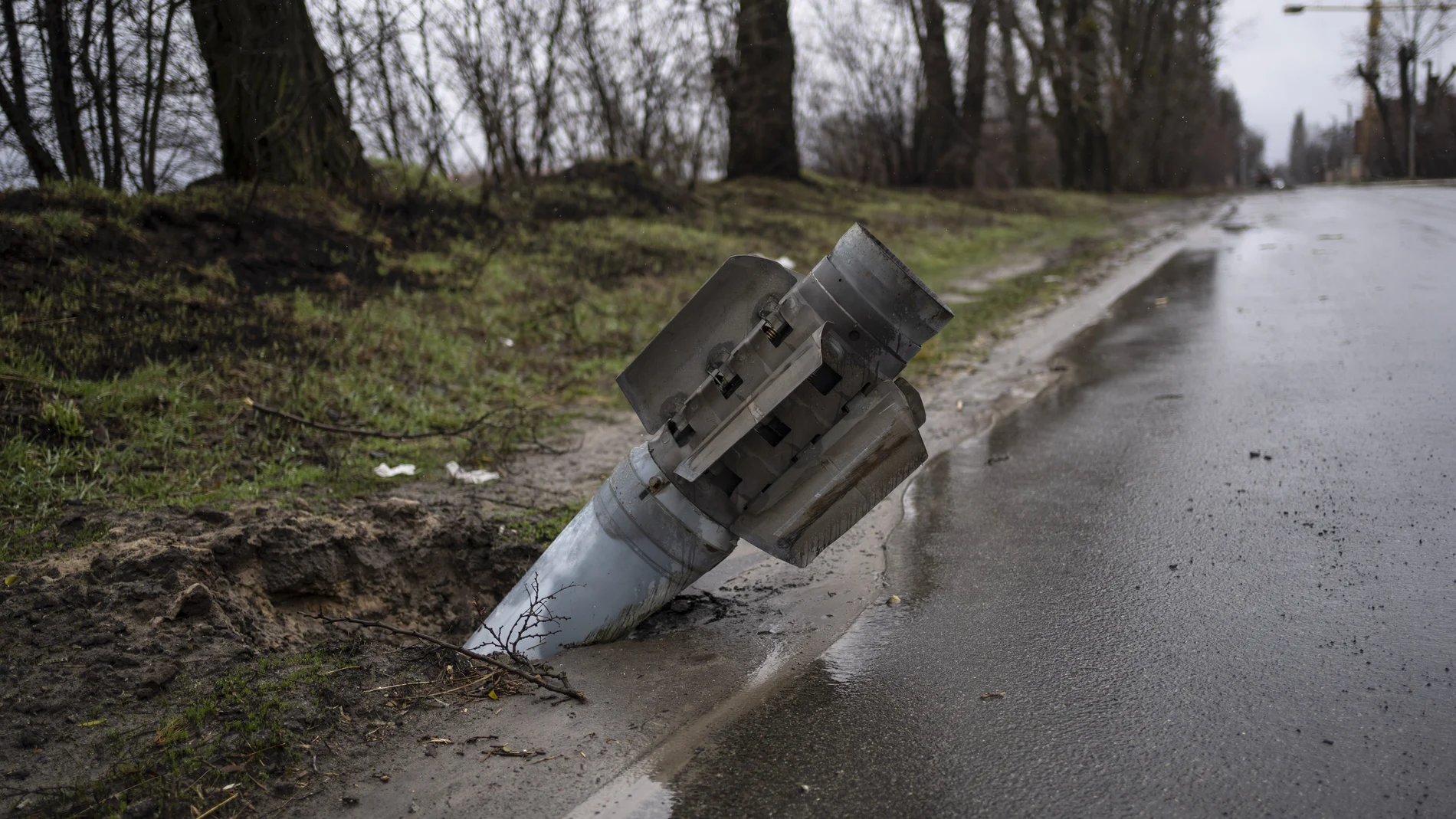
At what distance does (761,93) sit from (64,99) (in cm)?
1114

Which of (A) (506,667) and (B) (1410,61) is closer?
(A) (506,667)

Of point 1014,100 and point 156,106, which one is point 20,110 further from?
point 1014,100

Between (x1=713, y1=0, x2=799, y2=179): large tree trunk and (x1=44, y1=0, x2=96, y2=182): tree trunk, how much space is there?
9.56 m

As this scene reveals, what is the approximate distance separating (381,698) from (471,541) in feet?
4.54

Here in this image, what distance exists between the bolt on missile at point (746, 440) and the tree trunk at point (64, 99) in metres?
6.95

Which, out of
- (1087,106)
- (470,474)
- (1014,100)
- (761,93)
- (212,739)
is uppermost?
(1014,100)

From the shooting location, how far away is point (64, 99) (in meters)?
8.26

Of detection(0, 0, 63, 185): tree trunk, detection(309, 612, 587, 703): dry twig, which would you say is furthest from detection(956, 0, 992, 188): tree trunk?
detection(309, 612, 587, 703): dry twig

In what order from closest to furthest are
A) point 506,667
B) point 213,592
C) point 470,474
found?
point 506,667, point 213,592, point 470,474

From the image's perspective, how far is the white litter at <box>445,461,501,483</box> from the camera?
5375mm

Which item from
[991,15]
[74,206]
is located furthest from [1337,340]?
[991,15]

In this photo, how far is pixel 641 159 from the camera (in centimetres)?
1540

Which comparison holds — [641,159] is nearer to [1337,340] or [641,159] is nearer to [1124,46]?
[1337,340]

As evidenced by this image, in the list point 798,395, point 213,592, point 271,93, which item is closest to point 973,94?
point 271,93
